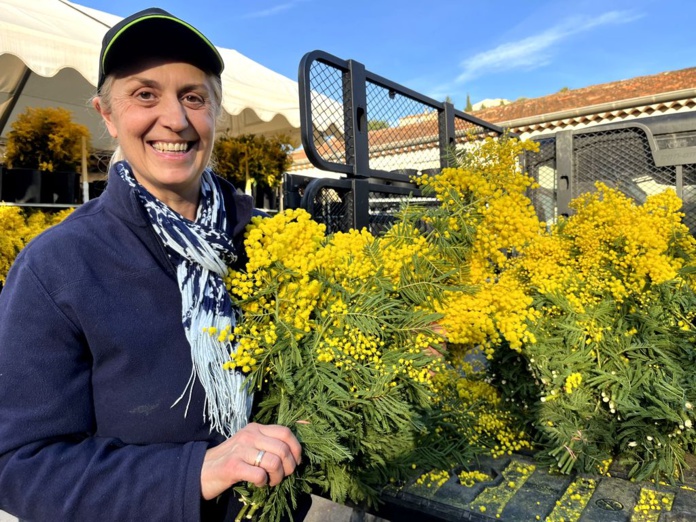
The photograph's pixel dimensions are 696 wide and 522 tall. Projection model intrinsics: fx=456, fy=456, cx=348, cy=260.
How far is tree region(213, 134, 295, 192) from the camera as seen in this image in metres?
5.02

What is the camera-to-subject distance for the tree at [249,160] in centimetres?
502

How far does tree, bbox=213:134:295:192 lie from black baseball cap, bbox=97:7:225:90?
13.3 feet

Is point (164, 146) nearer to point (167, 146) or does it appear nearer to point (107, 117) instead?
point (167, 146)

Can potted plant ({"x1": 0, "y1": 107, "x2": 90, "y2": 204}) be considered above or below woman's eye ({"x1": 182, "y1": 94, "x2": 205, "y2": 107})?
above

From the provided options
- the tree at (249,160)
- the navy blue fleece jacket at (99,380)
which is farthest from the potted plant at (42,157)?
the navy blue fleece jacket at (99,380)

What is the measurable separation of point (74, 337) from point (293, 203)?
1217mm

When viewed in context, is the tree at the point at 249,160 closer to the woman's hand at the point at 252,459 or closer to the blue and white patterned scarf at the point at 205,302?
the blue and white patterned scarf at the point at 205,302

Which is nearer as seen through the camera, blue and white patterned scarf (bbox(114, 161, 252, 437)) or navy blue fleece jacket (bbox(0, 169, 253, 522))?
navy blue fleece jacket (bbox(0, 169, 253, 522))

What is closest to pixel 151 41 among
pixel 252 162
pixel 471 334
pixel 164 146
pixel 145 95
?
pixel 145 95

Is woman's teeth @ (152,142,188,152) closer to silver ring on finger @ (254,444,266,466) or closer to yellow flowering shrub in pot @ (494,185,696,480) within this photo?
silver ring on finger @ (254,444,266,466)

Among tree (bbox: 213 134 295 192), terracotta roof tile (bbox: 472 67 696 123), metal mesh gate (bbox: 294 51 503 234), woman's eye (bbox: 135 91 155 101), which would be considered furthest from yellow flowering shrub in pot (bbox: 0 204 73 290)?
terracotta roof tile (bbox: 472 67 696 123)

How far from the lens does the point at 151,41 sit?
0.97 m

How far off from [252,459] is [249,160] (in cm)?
465

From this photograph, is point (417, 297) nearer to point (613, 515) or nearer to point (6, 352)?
point (6, 352)
